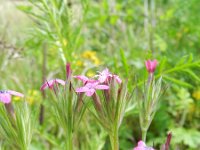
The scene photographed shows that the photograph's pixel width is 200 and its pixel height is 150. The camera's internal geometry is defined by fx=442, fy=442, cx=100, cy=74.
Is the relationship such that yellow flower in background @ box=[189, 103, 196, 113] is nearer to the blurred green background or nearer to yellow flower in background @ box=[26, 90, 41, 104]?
the blurred green background

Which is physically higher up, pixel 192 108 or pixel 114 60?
pixel 114 60

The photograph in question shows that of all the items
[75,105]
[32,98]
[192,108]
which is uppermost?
[75,105]

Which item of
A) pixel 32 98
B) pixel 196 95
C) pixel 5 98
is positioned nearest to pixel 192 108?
pixel 196 95

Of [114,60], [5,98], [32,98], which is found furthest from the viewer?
[32,98]

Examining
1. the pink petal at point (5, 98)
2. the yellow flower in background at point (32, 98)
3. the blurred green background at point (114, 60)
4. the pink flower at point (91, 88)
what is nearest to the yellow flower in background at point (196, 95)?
the blurred green background at point (114, 60)

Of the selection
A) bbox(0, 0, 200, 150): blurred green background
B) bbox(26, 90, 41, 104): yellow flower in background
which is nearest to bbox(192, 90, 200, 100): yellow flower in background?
bbox(0, 0, 200, 150): blurred green background

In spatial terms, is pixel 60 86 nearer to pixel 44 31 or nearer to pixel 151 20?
pixel 44 31

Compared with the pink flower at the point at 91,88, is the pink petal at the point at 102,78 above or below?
above

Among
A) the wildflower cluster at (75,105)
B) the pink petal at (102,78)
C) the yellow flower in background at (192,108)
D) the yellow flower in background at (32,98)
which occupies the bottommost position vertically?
the yellow flower in background at (192,108)

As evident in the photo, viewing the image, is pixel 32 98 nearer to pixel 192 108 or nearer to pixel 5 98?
pixel 192 108

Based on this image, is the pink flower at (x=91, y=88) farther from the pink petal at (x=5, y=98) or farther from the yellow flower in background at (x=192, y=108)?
the yellow flower in background at (x=192, y=108)

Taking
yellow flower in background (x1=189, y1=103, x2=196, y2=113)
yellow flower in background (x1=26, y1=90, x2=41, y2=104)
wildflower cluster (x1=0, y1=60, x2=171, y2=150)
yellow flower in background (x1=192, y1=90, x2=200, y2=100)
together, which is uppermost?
wildflower cluster (x1=0, y1=60, x2=171, y2=150)

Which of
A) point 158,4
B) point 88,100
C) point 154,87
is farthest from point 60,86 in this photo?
point 158,4
